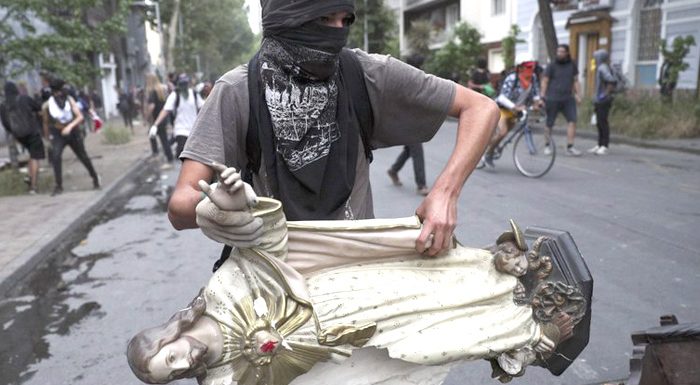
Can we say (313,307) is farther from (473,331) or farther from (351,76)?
(351,76)

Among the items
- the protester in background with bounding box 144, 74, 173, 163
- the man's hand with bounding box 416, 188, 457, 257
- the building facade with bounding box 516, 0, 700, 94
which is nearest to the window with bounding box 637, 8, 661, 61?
the building facade with bounding box 516, 0, 700, 94

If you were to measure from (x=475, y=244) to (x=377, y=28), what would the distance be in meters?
33.5

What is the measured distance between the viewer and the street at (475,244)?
383 centimetres

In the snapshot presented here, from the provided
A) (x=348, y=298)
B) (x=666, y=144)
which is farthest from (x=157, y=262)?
(x=666, y=144)

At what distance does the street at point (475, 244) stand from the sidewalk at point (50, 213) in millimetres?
219

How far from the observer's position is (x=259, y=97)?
1816 mm

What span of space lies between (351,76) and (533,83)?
359 inches

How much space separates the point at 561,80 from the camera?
10.9 meters

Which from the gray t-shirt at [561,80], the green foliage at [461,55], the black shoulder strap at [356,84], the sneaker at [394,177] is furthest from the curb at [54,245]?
the green foliage at [461,55]

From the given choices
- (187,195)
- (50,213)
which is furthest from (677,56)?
(187,195)

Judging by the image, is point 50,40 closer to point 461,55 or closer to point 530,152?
point 530,152

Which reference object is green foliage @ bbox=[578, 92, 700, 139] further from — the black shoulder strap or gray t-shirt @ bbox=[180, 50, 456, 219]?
the black shoulder strap

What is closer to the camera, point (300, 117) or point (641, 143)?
point (300, 117)

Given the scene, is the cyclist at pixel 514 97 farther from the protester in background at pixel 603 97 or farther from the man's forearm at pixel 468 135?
the man's forearm at pixel 468 135
